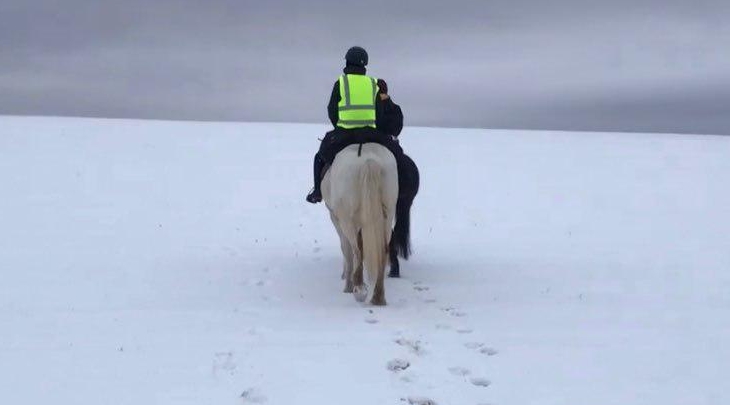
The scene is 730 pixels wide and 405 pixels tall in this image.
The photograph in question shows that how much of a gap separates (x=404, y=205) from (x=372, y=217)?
1.77 metres

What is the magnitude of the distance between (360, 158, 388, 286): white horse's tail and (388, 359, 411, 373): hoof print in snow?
190 cm

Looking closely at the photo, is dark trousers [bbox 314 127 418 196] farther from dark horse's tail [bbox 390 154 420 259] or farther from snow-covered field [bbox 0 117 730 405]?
snow-covered field [bbox 0 117 730 405]

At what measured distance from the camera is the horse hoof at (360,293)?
7.98 m

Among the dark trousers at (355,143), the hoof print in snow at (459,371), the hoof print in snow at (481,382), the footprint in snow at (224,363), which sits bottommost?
the hoof print in snow at (481,382)

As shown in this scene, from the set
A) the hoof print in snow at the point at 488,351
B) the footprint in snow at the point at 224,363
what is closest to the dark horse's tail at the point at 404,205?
the hoof print in snow at the point at 488,351

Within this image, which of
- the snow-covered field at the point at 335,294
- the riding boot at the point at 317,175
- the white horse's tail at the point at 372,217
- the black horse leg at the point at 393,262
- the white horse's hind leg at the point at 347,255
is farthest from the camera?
the black horse leg at the point at 393,262

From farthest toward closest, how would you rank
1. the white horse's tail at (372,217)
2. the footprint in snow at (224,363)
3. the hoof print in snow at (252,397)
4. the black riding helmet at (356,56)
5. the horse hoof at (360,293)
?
the black riding helmet at (356,56), the horse hoof at (360,293), the white horse's tail at (372,217), the footprint in snow at (224,363), the hoof print in snow at (252,397)

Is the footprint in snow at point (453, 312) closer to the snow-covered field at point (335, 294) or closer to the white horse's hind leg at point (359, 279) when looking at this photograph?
the snow-covered field at point (335, 294)

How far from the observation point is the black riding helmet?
841 centimetres

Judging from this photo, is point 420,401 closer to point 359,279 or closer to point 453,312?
point 453,312

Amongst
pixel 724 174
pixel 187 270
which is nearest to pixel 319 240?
pixel 187 270

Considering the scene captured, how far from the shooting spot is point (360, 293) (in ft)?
26.2

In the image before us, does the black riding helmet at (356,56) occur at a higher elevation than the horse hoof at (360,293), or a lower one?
higher

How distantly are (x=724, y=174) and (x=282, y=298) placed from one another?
55.4 feet
